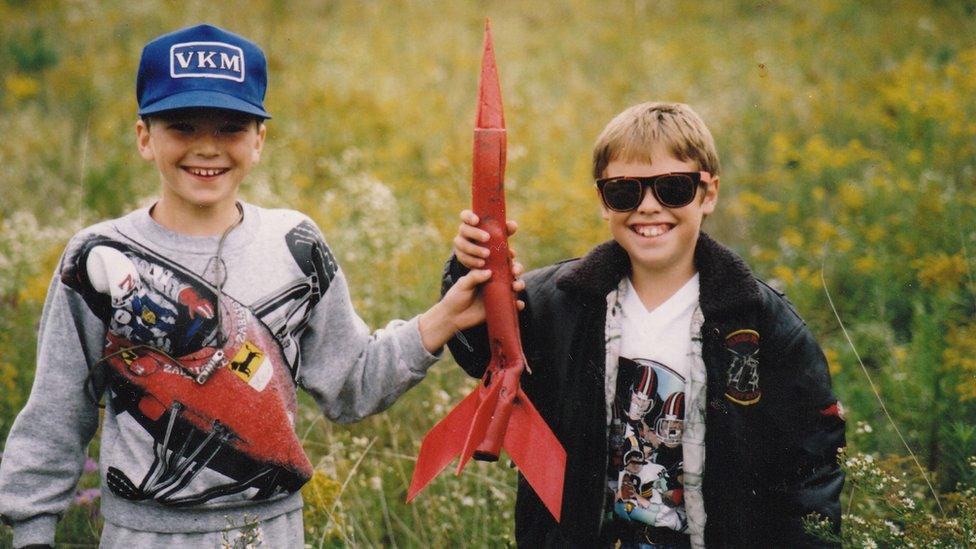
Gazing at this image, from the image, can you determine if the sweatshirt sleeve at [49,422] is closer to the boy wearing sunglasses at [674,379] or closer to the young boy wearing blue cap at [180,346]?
the young boy wearing blue cap at [180,346]

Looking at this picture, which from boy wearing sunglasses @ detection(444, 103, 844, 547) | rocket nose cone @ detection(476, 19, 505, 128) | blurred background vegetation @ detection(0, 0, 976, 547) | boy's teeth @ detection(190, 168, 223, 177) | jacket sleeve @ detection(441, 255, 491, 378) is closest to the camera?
rocket nose cone @ detection(476, 19, 505, 128)

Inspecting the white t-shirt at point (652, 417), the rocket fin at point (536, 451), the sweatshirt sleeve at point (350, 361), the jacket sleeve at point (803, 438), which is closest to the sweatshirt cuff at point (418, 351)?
the sweatshirt sleeve at point (350, 361)

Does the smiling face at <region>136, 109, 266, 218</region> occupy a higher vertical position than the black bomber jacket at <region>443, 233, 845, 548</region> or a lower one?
higher

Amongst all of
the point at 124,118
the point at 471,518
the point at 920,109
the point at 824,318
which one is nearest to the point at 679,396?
the point at 471,518

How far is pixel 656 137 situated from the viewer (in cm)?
244

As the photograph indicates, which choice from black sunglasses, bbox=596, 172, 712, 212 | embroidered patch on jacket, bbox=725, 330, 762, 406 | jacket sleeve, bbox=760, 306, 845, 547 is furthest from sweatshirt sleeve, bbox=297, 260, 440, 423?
jacket sleeve, bbox=760, 306, 845, 547

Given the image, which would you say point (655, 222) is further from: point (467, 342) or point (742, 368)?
point (467, 342)

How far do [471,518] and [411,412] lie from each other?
2.39ft

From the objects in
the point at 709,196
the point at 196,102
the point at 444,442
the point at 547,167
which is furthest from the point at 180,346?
the point at 547,167

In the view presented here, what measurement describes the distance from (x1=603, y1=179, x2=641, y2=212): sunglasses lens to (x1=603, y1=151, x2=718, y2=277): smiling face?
19mm

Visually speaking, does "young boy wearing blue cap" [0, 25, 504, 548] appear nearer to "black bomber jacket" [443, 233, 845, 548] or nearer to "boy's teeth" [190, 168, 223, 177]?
"boy's teeth" [190, 168, 223, 177]

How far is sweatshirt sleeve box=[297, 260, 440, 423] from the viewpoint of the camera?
2443mm

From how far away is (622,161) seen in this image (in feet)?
8.08

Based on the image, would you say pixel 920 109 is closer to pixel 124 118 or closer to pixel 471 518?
pixel 471 518
